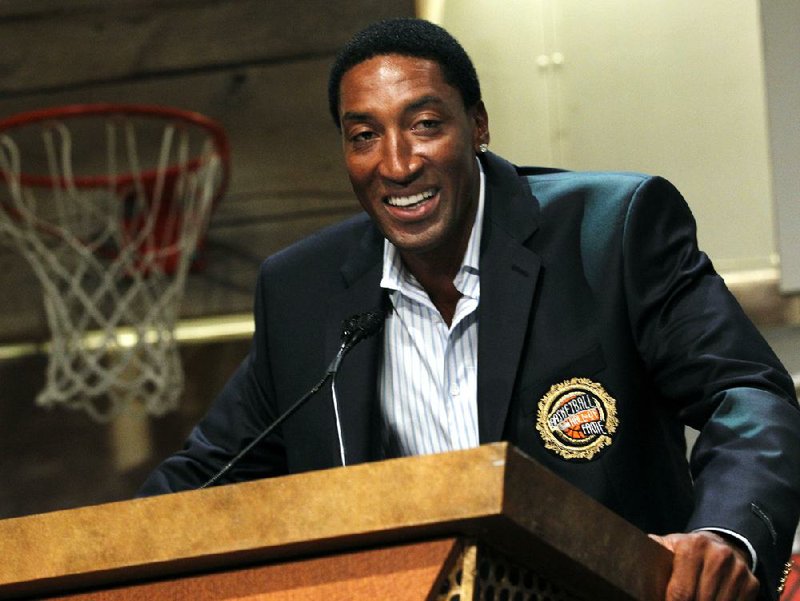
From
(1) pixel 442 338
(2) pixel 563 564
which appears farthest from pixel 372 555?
(1) pixel 442 338

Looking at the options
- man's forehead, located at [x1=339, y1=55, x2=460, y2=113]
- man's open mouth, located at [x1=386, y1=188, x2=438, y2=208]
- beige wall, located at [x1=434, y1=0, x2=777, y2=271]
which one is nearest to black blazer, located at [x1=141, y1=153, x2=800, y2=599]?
man's open mouth, located at [x1=386, y1=188, x2=438, y2=208]

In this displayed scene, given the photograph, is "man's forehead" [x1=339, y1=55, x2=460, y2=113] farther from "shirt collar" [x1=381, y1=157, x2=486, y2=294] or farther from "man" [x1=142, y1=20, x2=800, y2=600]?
"shirt collar" [x1=381, y1=157, x2=486, y2=294]

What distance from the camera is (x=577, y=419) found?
204 cm

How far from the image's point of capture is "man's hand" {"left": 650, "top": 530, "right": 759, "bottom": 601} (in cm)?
147

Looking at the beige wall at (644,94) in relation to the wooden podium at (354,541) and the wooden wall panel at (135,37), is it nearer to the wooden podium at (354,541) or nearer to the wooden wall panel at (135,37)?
the wooden wall panel at (135,37)

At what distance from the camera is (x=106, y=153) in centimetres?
480

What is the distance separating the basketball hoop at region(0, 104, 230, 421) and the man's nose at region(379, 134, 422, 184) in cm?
237

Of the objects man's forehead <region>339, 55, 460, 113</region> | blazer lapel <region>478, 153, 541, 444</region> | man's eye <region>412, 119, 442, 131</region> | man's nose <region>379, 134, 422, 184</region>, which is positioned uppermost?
man's forehead <region>339, 55, 460, 113</region>

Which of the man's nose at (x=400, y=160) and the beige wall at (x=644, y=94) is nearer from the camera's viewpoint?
the man's nose at (x=400, y=160)

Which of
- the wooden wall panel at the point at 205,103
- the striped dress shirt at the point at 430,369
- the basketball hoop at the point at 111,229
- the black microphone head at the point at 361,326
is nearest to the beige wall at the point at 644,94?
the wooden wall panel at the point at 205,103

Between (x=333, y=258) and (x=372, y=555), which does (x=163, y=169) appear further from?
(x=372, y=555)

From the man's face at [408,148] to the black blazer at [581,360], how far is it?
100mm

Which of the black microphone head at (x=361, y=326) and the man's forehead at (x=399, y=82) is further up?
the man's forehead at (x=399, y=82)

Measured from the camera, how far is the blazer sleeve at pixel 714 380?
1667 millimetres
